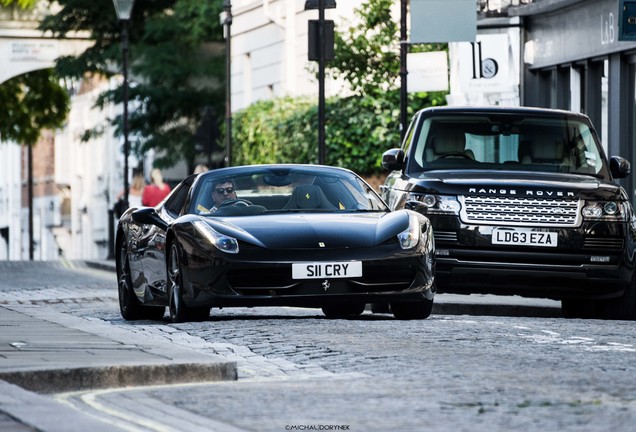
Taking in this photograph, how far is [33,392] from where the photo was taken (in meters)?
9.12

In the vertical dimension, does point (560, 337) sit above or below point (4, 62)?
below

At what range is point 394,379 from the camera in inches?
392

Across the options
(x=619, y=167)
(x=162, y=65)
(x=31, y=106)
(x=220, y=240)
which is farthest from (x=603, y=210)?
(x=31, y=106)

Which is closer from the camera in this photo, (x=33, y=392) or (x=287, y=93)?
(x=33, y=392)

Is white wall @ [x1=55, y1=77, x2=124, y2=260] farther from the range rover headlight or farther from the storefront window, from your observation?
the range rover headlight

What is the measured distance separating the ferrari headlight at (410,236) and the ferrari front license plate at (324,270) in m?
0.44

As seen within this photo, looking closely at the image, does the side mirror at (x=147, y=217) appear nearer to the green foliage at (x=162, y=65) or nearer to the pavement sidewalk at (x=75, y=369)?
the pavement sidewalk at (x=75, y=369)

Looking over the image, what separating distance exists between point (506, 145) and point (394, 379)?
25.9 ft

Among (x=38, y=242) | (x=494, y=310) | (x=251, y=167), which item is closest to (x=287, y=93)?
(x=494, y=310)

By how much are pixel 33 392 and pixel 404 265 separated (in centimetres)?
562

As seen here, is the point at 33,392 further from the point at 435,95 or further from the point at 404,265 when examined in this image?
the point at 435,95

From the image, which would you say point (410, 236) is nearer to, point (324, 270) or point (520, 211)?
point (324, 270)

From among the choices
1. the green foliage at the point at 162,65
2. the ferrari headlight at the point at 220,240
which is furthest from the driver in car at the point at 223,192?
the green foliage at the point at 162,65

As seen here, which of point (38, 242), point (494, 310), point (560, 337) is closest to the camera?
point (560, 337)
